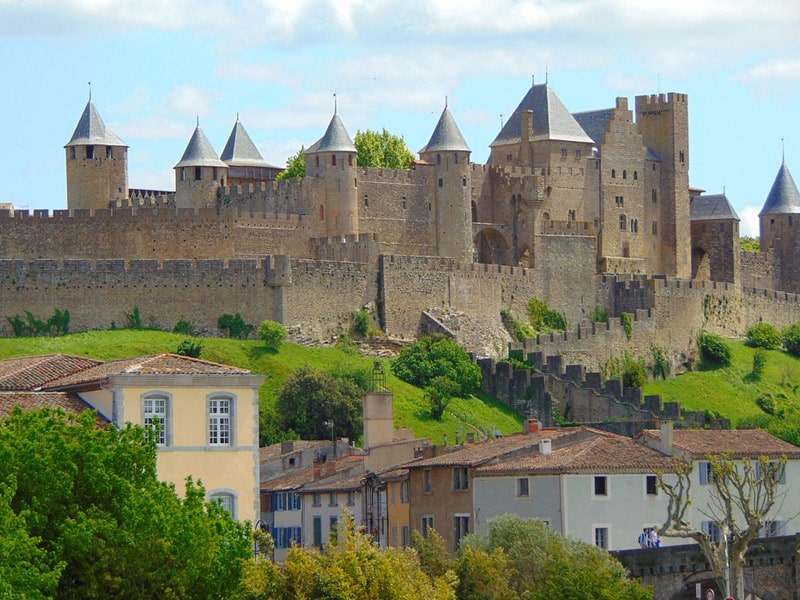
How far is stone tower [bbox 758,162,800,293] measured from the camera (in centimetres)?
13488

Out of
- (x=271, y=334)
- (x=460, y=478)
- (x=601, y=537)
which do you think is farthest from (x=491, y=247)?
(x=601, y=537)

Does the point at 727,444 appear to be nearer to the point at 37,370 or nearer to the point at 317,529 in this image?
the point at 317,529

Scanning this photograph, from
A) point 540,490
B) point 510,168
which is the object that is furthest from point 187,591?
point 510,168

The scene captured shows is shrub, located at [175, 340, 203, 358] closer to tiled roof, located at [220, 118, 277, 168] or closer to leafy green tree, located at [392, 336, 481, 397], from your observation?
leafy green tree, located at [392, 336, 481, 397]

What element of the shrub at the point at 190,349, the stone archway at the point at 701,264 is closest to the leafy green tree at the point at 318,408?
the shrub at the point at 190,349

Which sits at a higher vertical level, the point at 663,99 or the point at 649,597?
the point at 663,99

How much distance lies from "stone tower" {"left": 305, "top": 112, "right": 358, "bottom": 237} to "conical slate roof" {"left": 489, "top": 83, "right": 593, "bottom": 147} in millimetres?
13844

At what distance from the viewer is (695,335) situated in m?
118

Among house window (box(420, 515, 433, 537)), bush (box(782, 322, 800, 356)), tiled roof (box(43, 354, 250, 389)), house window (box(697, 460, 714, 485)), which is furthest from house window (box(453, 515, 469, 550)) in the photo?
bush (box(782, 322, 800, 356))

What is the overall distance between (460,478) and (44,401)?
13764mm

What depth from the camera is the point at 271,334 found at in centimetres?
10012

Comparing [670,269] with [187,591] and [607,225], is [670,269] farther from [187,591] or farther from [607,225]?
[187,591]

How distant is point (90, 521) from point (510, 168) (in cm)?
7050

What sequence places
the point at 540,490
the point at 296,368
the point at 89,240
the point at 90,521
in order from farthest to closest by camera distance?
1. the point at 89,240
2. the point at 296,368
3. the point at 540,490
4. the point at 90,521
